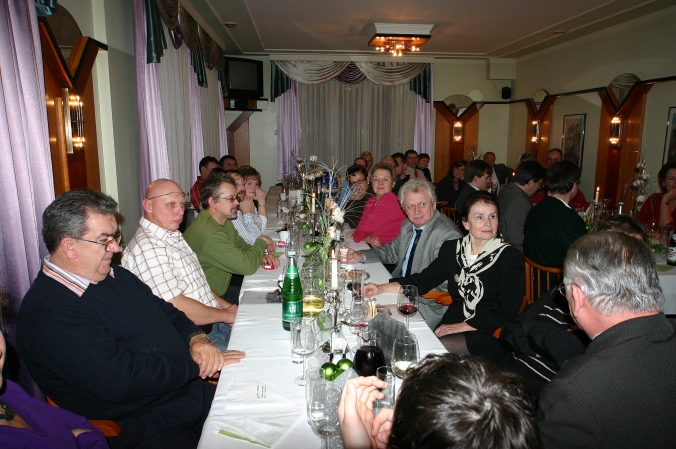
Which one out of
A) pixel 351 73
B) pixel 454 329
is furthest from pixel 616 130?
pixel 454 329

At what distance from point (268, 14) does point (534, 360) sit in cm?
606

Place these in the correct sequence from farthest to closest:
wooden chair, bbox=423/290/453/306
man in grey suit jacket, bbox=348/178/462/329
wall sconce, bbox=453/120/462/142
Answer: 1. wall sconce, bbox=453/120/462/142
2. man in grey suit jacket, bbox=348/178/462/329
3. wooden chair, bbox=423/290/453/306

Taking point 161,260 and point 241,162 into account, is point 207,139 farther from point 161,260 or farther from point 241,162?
point 161,260

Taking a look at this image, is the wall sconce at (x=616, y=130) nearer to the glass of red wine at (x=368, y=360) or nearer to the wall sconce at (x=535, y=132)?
the wall sconce at (x=535, y=132)

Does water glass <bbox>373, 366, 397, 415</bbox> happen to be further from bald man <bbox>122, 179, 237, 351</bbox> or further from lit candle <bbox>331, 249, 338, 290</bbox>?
bald man <bbox>122, 179, 237, 351</bbox>

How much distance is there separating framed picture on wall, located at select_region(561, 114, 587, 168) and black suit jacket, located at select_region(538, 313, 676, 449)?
798cm

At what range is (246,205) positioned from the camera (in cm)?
464

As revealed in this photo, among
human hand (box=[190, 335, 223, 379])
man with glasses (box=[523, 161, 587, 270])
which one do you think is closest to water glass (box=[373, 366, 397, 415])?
human hand (box=[190, 335, 223, 379])

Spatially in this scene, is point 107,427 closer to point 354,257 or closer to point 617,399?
point 617,399

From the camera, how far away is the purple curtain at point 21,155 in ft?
7.13

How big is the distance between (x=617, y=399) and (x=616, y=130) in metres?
7.49

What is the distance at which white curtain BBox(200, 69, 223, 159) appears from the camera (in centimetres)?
793

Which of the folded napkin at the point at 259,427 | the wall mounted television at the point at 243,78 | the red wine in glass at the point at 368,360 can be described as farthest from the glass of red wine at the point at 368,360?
the wall mounted television at the point at 243,78

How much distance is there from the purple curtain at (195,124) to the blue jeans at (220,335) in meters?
4.61
